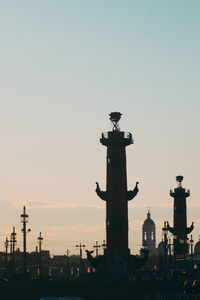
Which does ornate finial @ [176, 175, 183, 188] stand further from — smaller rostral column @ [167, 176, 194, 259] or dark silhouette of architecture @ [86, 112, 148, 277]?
dark silhouette of architecture @ [86, 112, 148, 277]

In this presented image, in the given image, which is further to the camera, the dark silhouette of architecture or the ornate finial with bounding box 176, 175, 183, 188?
the ornate finial with bounding box 176, 175, 183, 188

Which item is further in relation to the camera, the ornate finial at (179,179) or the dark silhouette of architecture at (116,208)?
the ornate finial at (179,179)

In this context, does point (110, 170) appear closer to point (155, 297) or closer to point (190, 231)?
point (155, 297)

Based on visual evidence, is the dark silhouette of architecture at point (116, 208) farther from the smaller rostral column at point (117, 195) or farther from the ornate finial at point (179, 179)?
the ornate finial at point (179, 179)

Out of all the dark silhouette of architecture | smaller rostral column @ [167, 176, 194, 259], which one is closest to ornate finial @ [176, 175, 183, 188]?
smaller rostral column @ [167, 176, 194, 259]

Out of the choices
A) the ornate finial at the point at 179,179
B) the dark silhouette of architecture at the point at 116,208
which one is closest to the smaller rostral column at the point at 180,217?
the ornate finial at the point at 179,179

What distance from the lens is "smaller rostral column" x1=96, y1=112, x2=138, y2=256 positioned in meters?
102

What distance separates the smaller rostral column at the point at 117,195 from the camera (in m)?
102

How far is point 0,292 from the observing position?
7712 cm

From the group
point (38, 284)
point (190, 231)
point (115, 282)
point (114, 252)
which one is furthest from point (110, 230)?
point (190, 231)

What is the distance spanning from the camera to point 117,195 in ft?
334

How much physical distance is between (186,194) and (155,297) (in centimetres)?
6647

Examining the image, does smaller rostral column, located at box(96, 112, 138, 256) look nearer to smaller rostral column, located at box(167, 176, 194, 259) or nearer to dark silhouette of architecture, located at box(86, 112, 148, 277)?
dark silhouette of architecture, located at box(86, 112, 148, 277)

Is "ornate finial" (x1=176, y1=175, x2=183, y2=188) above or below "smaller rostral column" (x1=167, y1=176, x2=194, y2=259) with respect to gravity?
above
